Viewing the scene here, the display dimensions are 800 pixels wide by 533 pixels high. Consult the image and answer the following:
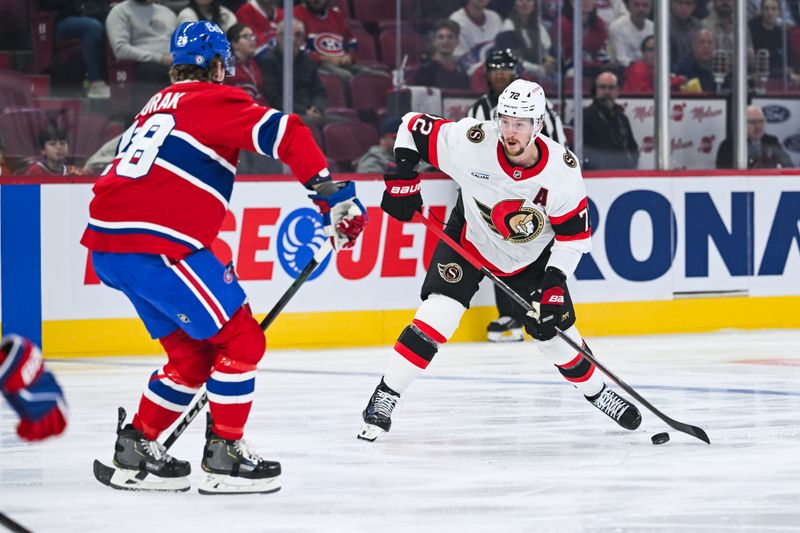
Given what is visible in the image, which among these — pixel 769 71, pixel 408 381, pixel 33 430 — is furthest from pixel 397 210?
pixel 769 71

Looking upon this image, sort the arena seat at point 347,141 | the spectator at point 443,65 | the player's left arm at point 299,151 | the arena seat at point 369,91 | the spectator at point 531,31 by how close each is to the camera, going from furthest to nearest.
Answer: the spectator at point 531,31, the spectator at point 443,65, the arena seat at point 369,91, the arena seat at point 347,141, the player's left arm at point 299,151

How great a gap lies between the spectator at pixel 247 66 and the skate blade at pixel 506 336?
1621 mm

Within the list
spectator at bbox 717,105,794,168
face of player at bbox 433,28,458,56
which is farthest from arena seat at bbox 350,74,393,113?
spectator at bbox 717,105,794,168

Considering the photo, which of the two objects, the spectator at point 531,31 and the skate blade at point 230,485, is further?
the spectator at point 531,31

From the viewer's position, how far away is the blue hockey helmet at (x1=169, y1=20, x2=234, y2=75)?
3820 millimetres

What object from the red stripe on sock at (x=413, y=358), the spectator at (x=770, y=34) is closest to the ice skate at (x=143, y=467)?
the red stripe on sock at (x=413, y=358)

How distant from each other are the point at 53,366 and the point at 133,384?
2.45 feet

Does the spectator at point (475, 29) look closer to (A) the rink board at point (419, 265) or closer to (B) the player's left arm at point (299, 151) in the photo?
(A) the rink board at point (419, 265)

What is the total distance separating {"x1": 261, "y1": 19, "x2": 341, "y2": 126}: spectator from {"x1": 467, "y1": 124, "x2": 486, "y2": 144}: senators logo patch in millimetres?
2817

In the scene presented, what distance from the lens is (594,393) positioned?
4891 mm

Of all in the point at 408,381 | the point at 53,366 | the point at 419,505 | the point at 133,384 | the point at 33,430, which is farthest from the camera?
the point at 53,366

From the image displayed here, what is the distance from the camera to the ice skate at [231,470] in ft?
12.4

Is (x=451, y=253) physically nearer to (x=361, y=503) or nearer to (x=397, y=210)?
(x=397, y=210)

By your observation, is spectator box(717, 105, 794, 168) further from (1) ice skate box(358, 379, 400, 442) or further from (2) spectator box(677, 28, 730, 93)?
(1) ice skate box(358, 379, 400, 442)
